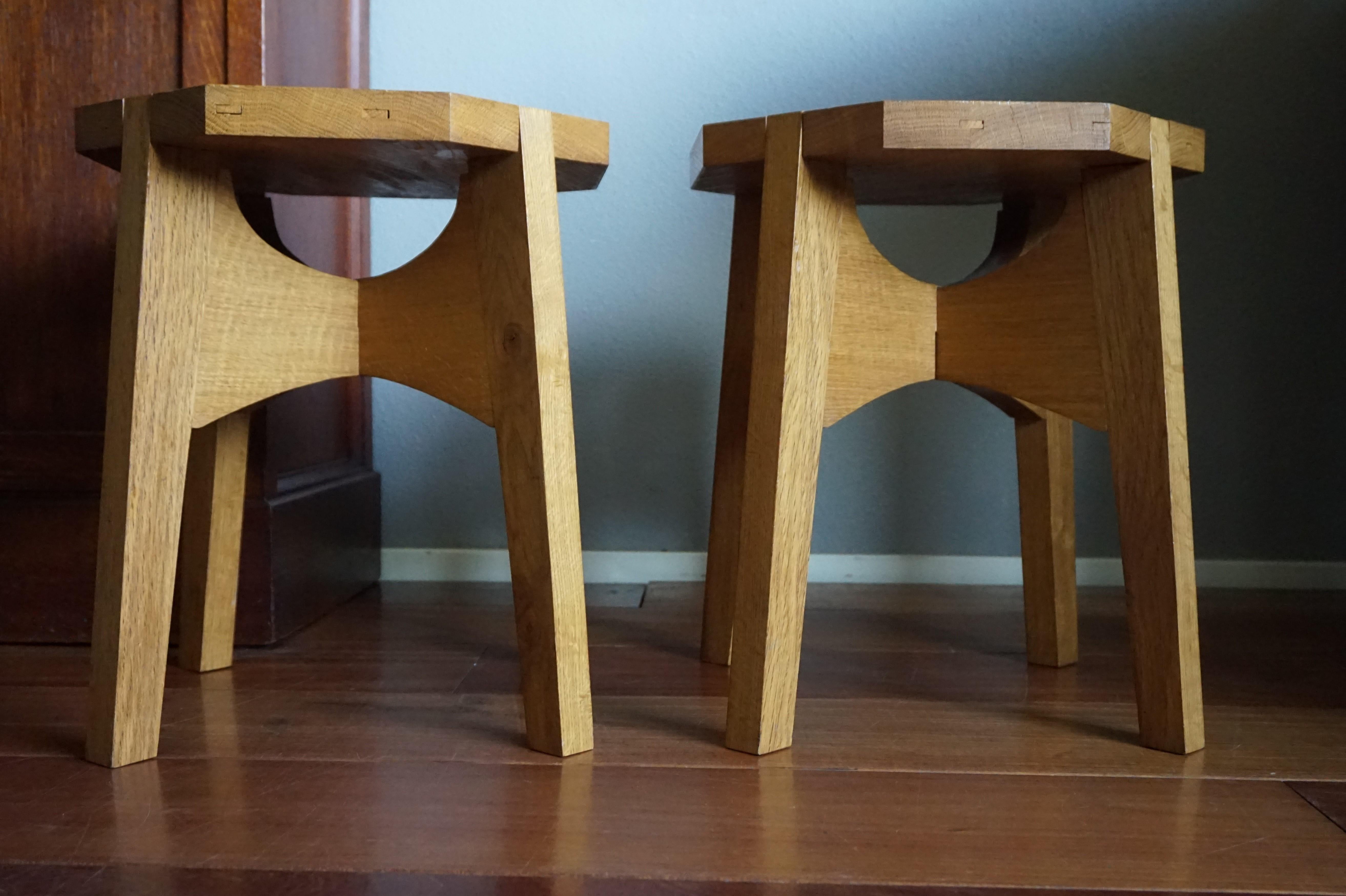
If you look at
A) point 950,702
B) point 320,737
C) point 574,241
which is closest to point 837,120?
point 950,702

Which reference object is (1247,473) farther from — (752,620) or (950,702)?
(752,620)

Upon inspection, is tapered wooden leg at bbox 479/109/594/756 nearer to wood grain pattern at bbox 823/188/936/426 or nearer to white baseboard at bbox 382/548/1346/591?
wood grain pattern at bbox 823/188/936/426

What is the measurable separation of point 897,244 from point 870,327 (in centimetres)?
67

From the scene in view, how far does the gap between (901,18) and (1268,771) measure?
3.58ft

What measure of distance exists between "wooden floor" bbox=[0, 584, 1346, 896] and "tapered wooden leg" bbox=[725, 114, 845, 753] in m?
0.06

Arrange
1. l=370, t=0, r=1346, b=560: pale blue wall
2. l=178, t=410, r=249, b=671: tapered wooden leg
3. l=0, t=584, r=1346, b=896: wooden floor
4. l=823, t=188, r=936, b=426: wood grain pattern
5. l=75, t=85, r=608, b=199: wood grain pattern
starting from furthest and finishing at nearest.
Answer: l=370, t=0, r=1346, b=560: pale blue wall
l=178, t=410, r=249, b=671: tapered wooden leg
l=823, t=188, r=936, b=426: wood grain pattern
l=75, t=85, r=608, b=199: wood grain pattern
l=0, t=584, r=1346, b=896: wooden floor

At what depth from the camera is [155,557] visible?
89 centimetres

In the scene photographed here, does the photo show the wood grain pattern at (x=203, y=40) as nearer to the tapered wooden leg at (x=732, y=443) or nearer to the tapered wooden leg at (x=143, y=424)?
the tapered wooden leg at (x=143, y=424)

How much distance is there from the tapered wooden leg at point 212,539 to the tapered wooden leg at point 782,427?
0.57m

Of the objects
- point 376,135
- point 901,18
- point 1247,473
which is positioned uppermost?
point 901,18

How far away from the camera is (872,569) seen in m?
1.62

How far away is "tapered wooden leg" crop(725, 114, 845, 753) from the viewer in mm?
883

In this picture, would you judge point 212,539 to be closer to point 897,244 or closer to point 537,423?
point 537,423

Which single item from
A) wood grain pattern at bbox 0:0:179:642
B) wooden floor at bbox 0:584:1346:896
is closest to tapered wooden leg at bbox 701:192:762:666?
wooden floor at bbox 0:584:1346:896
